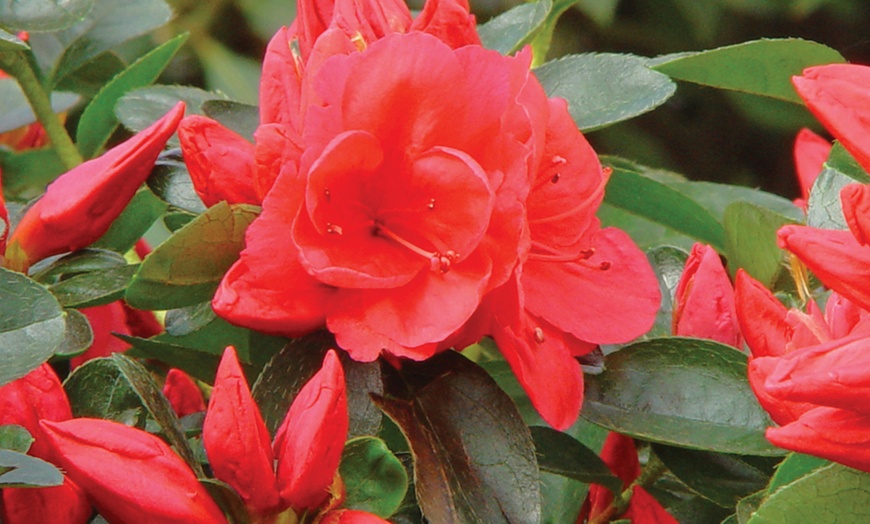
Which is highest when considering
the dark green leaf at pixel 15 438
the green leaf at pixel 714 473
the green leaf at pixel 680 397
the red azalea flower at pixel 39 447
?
the dark green leaf at pixel 15 438

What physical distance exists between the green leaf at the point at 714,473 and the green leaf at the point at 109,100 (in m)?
0.36

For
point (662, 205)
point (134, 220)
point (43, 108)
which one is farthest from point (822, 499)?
point (43, 108)

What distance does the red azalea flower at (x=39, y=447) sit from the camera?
1.50ft

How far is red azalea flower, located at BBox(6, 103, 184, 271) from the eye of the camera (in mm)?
513

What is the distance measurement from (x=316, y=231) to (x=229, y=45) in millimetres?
2089

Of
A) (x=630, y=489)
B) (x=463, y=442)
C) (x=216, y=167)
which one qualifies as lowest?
(x=630, y=489)

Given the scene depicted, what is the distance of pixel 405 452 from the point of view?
53 cm

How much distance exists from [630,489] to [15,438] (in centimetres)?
30

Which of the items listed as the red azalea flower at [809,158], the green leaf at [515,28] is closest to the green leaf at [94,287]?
the green leaf at [515,28]

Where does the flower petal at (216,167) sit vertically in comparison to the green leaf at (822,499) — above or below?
above

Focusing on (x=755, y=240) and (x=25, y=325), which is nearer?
(x=25, y=325)

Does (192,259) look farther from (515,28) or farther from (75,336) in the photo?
(515,28)

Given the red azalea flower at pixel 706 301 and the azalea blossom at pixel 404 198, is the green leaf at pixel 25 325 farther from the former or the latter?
the red azalea flower at pixel 706 301

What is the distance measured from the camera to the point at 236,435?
1.41ft
